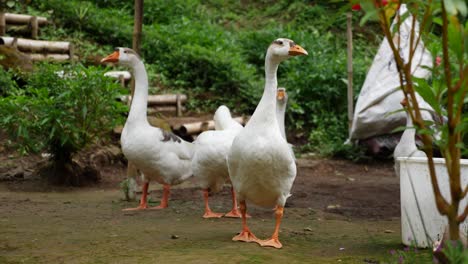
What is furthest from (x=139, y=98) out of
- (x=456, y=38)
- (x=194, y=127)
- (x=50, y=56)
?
(x=50, y=56)

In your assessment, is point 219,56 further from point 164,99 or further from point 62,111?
point 62,111

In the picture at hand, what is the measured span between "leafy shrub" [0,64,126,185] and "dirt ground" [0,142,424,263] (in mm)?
496

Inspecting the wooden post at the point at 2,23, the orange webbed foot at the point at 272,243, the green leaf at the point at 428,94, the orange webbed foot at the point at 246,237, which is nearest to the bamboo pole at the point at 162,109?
the wooden post at the point at 2,23

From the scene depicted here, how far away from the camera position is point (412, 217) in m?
4.49

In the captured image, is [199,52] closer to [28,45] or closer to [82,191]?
[28,45]

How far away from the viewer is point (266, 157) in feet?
15.0

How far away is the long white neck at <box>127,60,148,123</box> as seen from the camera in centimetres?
657

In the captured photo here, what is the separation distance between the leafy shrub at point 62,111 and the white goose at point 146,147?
705 millimetres

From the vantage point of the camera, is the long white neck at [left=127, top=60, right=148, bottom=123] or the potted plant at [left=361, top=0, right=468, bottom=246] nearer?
the potted plant at [left=361, top=0, right=468, bottom=246]

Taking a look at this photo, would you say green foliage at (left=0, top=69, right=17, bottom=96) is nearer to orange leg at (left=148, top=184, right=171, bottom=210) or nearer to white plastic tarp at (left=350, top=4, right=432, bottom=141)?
orange leg at (left=148, top=184, right=171, bottom=210)

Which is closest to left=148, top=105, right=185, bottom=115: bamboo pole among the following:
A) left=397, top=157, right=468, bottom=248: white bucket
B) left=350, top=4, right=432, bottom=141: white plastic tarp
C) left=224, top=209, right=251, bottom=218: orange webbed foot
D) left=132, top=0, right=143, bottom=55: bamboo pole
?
left=350, top=4, right=432, bottom=141: white plastic tarp

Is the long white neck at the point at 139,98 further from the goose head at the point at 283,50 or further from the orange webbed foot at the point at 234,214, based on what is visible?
the goose head at the point at 283,50

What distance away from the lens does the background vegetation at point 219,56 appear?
40.1ft

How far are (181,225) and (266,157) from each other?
4.00ft
